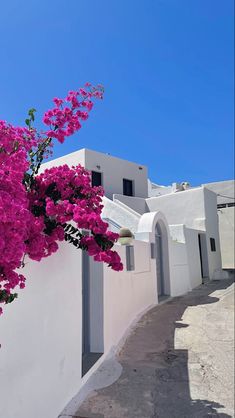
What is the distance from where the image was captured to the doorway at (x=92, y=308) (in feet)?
17.8

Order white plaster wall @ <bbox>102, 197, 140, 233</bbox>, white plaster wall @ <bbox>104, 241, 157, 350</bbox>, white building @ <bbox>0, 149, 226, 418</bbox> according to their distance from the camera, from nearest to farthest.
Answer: white building @ <bbox>0, 149, 226, 418</bbox>
white plaster wall @ <bbox>104, 241, 157, 350</bbox>
white plaster wall @ <bbox>102, 197, 140, 233</bbox>

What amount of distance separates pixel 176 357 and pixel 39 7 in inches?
264

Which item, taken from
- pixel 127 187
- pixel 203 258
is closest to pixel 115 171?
pixel 127 187

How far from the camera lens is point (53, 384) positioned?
11.4 feet

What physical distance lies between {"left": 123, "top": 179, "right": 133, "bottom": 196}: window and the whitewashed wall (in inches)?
730

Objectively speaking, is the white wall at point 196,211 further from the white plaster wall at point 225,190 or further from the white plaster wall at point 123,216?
the white plaster wall at point 123,216

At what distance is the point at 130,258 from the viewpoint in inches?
318

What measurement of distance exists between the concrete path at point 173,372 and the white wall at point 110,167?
13104 millimetres

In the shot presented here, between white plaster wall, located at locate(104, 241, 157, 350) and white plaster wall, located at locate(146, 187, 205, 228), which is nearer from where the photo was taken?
white plaster wall, located at locate(104, 241, 157, 350)

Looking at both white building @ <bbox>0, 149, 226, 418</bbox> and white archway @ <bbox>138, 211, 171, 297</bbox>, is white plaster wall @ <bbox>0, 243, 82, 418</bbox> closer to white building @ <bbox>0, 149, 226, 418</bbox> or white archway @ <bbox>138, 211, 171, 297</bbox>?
white building @ <bbox>0, 149, 226, 418</bbox>

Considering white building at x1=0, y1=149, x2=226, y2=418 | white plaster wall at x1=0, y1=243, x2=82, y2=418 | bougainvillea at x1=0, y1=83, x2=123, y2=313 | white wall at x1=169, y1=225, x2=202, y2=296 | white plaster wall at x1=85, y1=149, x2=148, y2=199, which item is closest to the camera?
bougainvillea at x1=0, y1=83, x2=123, y2=313

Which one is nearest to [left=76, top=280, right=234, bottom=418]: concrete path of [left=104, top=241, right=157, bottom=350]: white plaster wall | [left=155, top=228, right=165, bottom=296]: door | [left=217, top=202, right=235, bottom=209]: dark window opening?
[left=104, top=241, right=157, bottom=350]: white plaster wall

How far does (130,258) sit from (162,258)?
421 cm

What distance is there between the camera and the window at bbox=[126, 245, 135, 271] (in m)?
7.91
